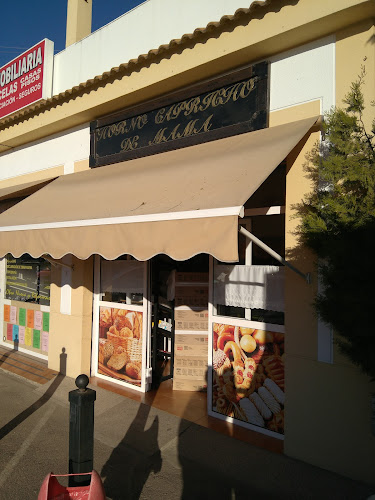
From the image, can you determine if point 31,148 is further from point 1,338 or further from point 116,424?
point 116,424

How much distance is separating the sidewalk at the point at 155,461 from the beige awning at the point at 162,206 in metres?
2.34

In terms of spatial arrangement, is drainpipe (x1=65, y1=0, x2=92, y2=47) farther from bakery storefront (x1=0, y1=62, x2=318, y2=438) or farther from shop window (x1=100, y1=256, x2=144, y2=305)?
shop window (x1=100, y1=256, x2=144, y2=305)

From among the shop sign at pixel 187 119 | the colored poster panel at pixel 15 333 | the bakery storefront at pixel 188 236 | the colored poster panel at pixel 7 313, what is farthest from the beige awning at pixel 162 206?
the colored poster panel at pixel 7 313

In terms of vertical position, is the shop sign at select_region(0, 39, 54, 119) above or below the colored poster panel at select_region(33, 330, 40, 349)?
above

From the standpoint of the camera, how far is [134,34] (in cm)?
612

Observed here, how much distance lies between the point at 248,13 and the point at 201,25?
1115 mm

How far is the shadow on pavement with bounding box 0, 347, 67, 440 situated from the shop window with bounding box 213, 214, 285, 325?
125 inches

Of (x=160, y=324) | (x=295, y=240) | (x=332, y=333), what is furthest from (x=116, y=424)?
(x=295, y=240)

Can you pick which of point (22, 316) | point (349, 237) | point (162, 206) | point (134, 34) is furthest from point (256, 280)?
point (22, 316)

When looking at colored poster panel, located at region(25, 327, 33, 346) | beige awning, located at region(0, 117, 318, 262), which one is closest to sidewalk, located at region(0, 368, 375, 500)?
beige awning, located at region(0, 117, 318, 262)

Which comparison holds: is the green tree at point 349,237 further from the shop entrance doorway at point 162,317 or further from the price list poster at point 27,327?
the price list poster at point 27,327

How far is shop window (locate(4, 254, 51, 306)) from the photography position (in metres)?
7.93

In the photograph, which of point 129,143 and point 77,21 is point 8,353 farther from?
point 77,21

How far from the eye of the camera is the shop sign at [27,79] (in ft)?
24.4
